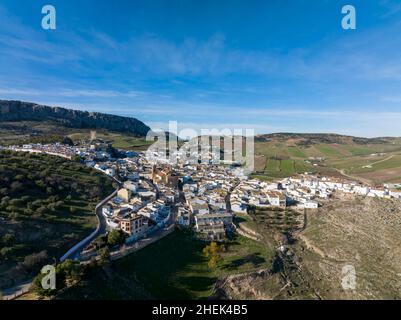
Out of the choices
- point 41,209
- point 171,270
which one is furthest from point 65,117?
point 171,270

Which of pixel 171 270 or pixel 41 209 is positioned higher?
pixel 41 209

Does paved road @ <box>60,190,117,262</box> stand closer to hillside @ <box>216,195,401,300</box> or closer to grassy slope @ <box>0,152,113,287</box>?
grassy slope @ <box>0,152,113,287</box>

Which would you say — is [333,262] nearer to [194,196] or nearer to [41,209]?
[194,196]

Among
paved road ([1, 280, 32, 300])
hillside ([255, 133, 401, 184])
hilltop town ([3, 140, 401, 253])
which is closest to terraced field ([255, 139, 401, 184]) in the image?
hillside ([255, 133, 401, 184])

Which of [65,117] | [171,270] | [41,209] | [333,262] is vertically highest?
[65,117]

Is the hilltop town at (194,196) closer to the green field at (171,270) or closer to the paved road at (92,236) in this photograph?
the paved road at (92,236)

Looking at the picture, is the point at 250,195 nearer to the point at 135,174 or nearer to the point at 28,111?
the point at 135,174

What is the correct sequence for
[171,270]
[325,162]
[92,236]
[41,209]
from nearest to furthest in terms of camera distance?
[171,270], [92,236], [41,209], [325,162]
